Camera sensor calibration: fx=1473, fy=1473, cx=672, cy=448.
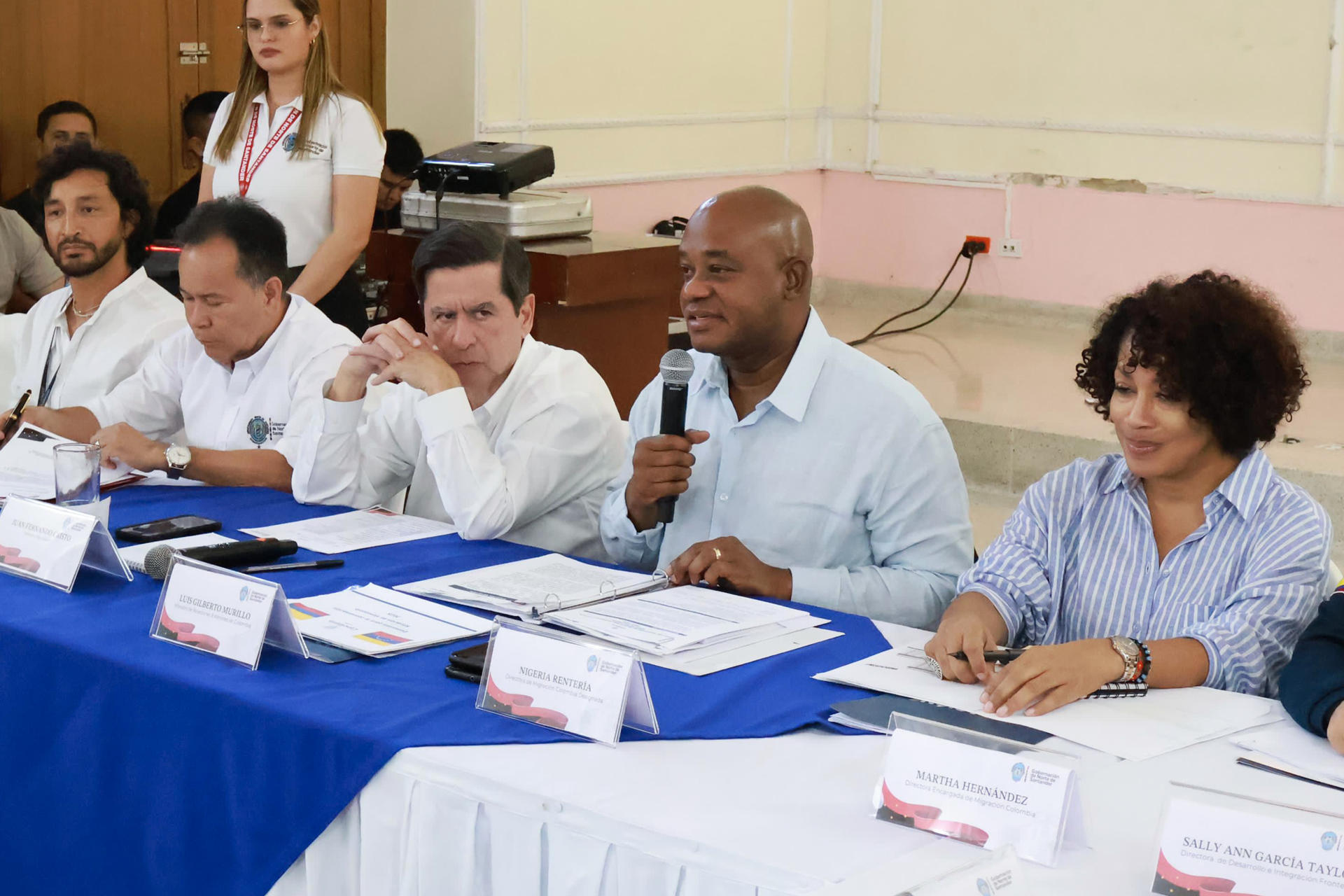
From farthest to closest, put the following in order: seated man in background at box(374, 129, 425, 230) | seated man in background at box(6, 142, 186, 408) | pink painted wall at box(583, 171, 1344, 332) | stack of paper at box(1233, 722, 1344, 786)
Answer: pink painted wall at box(583, 171, 1344, 332)
seated man in background at box(374, 129, 425, 230)
seated man in background at box(6, 142, 186, 408)
stack of paper at box(1233, 722, 1344, 786)

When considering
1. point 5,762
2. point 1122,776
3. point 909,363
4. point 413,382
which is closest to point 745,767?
point 1122,776

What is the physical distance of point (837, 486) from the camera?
86.4 inches

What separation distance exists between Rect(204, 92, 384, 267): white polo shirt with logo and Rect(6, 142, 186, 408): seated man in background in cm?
43

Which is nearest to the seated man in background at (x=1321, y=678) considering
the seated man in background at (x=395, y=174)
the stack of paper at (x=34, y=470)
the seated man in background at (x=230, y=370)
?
the seated man in background at (x=230, y=370)

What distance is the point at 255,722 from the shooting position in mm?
1545

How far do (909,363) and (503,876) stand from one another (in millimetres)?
5028

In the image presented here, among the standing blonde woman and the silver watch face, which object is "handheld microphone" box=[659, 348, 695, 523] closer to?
the silver watch face

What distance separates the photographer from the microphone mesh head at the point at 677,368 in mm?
2090

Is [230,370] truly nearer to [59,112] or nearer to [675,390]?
[675,390]

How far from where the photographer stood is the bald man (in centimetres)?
213

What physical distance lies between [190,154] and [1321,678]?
4.65m

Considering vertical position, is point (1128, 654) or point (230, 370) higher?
point (230, 370)

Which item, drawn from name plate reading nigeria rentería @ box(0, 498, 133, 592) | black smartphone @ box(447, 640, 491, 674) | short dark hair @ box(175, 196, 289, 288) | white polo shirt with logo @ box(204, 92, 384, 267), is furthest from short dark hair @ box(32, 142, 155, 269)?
black smartphone @ box(447, 640, 491, 674)

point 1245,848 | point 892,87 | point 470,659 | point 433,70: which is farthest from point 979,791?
point 892,87
